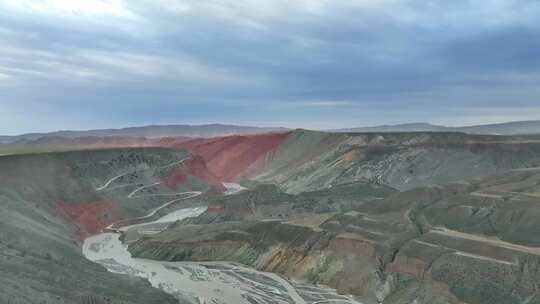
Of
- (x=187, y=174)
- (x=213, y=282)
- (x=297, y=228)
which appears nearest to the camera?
(x=213, y=282)

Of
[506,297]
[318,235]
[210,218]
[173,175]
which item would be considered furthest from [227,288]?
[173,175]

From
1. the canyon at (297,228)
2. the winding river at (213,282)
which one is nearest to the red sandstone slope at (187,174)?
the canyon at (297,228)

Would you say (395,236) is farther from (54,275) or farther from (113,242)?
(113,242)

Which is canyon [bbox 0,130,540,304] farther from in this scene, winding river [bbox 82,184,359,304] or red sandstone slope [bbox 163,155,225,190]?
red sandstone slope [bbox 163,155,225,190]

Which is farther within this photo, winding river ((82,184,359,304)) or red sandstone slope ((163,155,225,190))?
red sandstone slope ((163,155,225,190))

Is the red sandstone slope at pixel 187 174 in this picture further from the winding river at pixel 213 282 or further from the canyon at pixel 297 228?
the winding river at pixel 213 282

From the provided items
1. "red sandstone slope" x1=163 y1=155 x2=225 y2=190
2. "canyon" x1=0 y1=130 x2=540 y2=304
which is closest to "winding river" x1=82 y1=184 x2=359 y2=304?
"canyon" x1=0 y1=130 x2=540 y2=304

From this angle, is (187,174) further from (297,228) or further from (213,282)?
(213,282)

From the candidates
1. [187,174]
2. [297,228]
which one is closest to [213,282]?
[297,228]
